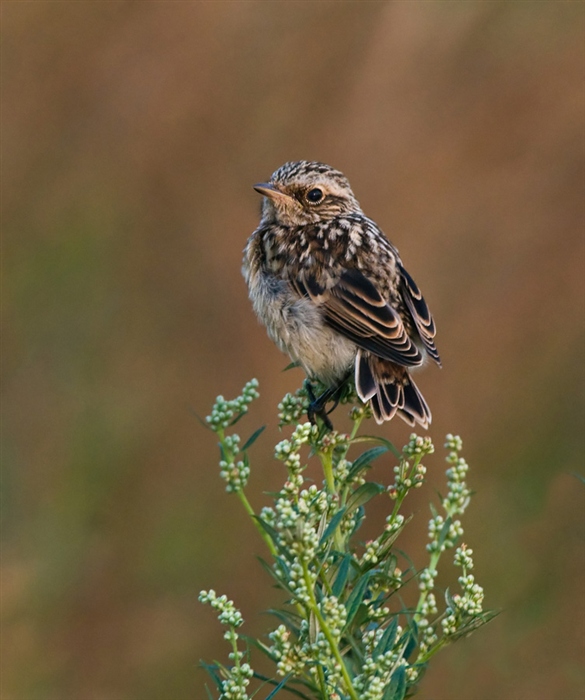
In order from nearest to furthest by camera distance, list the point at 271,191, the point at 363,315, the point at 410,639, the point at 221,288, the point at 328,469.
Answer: the point at 410,639 < the point at 328,469 < the point at 363,315 < the point at 271,191 < the point at 221,288

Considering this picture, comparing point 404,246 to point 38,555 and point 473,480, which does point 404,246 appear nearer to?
point 473,480

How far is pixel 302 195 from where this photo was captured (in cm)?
477

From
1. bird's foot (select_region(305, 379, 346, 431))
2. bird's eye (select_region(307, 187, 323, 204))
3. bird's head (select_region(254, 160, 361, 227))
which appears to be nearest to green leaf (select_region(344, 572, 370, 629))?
bird's foot (select_region(305, 379, 346, 431))

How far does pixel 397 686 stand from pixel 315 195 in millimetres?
3236

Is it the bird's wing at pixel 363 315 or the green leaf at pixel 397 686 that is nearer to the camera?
the green leaf at pixel 397 686

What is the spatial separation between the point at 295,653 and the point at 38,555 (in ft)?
12.4

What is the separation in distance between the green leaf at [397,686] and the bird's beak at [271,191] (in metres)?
3.02

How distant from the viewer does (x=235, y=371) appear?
6.72 metres

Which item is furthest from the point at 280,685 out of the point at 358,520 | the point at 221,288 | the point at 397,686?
the point at 221,288

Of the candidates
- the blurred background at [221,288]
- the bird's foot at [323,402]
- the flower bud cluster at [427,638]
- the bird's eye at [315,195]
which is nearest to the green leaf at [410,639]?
the flower bud cluster at [427,638]

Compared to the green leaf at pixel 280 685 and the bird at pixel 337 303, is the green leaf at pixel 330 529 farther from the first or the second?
the bird at pixel 337 303

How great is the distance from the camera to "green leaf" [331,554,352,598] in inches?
81.5

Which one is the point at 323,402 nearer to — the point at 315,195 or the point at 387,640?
the point at 387,640

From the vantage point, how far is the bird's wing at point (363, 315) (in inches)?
149
